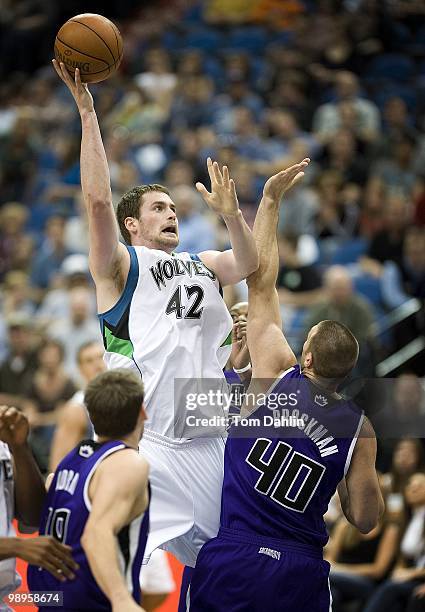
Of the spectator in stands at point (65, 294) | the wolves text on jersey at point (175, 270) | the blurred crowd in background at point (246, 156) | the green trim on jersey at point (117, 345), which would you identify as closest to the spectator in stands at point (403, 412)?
the blurred crowd in background at point (246, 156)

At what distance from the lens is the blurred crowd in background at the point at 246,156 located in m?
10.4

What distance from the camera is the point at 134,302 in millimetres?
5535

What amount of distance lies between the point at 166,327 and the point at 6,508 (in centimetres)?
130

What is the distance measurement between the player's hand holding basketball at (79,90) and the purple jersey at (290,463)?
171 centimetres

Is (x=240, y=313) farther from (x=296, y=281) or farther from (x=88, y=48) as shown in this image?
(x=296, y=281)

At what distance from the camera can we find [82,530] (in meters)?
4.30

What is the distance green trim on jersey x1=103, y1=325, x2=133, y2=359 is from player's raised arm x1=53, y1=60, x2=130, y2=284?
12.1 inches

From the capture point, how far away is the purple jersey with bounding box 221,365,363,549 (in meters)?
5.34

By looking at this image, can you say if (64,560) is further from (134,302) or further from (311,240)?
(311,240)

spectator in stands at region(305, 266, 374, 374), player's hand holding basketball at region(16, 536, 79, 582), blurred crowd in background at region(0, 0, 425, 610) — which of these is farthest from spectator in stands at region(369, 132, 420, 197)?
player's hand holding basketball at region(16, 536, 79, 582)

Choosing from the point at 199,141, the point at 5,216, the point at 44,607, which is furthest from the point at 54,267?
the point at 44,607

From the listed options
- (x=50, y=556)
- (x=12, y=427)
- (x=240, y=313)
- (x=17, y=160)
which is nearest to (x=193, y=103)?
(x=17, y=160)

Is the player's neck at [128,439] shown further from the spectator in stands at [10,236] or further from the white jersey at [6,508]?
the spectator in stands at [10,236]

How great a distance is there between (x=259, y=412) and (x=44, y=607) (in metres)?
1.56
